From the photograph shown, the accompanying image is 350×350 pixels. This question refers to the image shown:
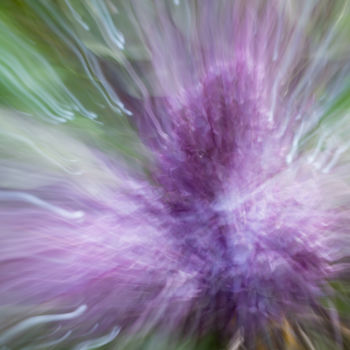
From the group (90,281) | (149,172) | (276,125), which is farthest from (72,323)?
(276,125)

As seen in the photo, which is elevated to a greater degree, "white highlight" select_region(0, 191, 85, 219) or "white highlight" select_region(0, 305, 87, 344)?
"white highlight" select_region(0, 191, 85, 219)

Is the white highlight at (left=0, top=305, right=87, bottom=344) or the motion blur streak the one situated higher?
the motion blur streak

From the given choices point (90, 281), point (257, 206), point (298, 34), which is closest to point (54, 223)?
point (90, 281)

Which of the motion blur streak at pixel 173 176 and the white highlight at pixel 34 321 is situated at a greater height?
the motion blur streak at pixel 173 176

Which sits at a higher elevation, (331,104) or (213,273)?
(331,104)

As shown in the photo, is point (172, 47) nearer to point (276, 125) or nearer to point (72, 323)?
point (276, 125)

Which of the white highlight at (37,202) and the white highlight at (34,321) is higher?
the white highlight at (37,202)

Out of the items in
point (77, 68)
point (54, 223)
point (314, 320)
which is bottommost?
point (314, 320)
